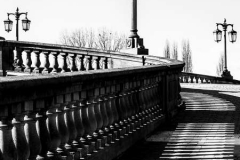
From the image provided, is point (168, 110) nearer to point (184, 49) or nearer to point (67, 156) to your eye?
point (67, 156)

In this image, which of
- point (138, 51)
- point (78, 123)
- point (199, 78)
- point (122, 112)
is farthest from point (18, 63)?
point (199, 78)

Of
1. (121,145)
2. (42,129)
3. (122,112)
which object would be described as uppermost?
(42,129)

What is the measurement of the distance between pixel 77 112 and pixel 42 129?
3.63 feet

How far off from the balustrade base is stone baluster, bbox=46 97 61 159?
1.00 m

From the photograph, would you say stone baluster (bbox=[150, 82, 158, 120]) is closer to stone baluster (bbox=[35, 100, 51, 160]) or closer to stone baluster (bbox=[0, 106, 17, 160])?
stone baluster (bbox=[35, 100, 51, 160])

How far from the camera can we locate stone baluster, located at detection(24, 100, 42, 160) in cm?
539

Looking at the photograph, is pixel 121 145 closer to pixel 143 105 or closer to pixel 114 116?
pixel 114 116


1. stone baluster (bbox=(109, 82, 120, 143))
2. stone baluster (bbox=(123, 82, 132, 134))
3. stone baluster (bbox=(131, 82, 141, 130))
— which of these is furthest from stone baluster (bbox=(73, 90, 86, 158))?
stone baluster (bbox=(131, 82, 141, 130))

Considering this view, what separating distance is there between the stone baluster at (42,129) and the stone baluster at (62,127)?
1.08 ft

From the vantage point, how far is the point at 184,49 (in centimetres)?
11669

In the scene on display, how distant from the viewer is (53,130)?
5.99 m

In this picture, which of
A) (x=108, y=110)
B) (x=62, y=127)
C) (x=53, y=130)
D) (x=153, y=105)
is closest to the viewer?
(x=53, y=130)

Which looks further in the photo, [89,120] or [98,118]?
[98,118]

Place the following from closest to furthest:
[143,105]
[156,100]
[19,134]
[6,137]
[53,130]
Result: [6,137]
[19,134]
[53,130]
[143,105]
[156,100]
